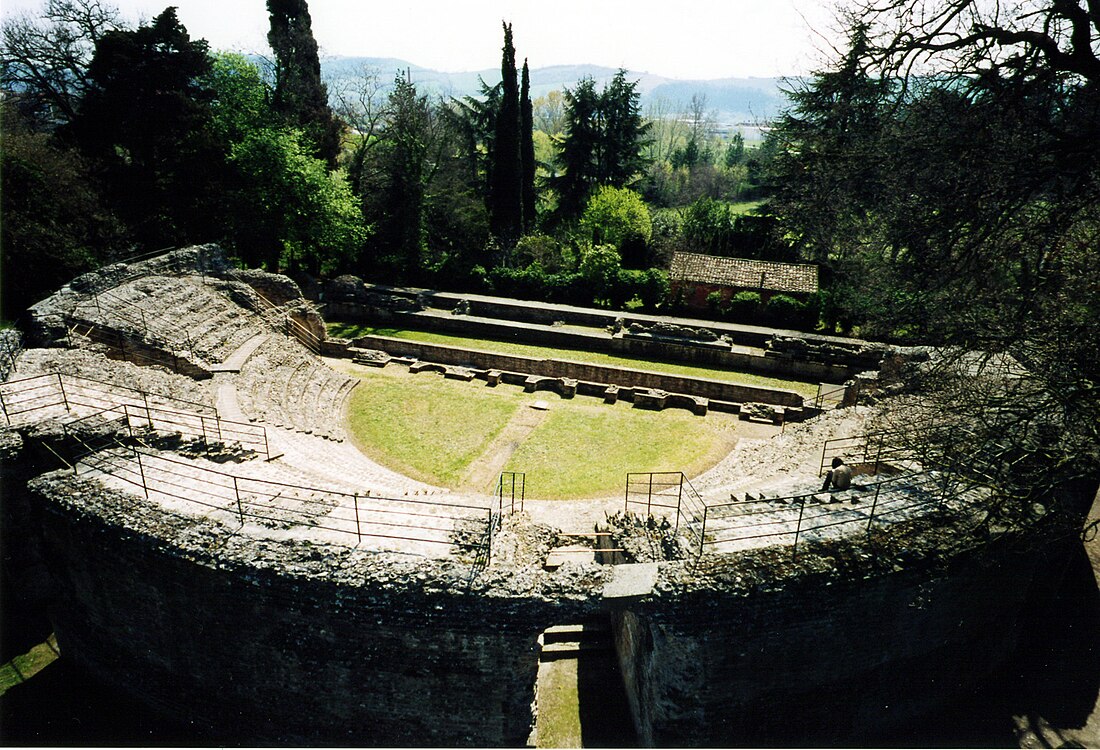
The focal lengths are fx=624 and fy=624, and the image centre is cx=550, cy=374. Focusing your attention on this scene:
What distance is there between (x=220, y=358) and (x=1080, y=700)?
21.0 m

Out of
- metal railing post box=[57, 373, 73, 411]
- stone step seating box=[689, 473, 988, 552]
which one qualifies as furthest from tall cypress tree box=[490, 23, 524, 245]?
stone step seating box=[689, 473, 988, 552]

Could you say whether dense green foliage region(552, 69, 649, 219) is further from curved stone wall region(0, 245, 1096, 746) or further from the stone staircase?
curved stone wall region(0, 245, 1096, 746)

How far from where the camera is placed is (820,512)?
9734 millimetres

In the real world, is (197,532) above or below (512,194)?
below

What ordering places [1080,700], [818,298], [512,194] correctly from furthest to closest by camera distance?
[512,194] < [818,298] < [1080,700]

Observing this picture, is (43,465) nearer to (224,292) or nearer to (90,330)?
(90,330)

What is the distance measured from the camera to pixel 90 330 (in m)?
16.5

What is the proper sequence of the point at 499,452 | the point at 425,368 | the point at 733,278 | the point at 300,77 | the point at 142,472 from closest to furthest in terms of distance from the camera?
1. the point at 142,472
2. the point at 499,452
3. the point at 425,368
4. the point at 733,278
5. the point at 300,77

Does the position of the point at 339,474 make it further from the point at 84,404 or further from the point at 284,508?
the point at 84,404

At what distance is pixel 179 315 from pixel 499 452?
36.4 ft

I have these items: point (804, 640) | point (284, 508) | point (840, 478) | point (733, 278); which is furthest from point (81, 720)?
point (733, 278)

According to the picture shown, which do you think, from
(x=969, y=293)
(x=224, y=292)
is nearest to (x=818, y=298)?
(x=969, y=293)

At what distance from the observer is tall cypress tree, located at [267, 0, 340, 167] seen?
1252 inches

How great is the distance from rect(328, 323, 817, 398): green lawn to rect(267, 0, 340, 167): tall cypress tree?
11324 millimetres
